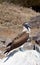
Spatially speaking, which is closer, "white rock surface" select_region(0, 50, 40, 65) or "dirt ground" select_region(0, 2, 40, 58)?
"white rock surface" select_region(0, 50, 40, 65)

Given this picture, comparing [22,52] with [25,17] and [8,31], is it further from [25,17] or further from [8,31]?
[25,17]

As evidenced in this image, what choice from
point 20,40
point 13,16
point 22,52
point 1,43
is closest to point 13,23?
point 13,16

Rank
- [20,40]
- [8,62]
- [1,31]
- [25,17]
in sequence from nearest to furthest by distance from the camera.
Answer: [8,62]
[20,40]
[1,31]
[25,17]

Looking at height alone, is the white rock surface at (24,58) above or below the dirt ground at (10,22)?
above

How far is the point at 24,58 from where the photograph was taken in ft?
10.5

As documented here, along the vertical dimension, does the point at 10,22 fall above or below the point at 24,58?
below

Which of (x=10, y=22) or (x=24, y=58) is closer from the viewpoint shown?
(x=24, y=58)

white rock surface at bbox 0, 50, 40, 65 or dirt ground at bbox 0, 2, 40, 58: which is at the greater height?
white rock surface at bbox 0, 50, 40, 65

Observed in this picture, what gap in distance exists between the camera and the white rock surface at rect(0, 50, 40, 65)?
3.15m

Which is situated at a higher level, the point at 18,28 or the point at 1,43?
the point at 1,43

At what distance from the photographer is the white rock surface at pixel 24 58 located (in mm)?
3150

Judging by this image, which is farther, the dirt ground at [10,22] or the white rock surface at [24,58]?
the dirt ground at [10,22]

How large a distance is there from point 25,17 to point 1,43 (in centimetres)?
369

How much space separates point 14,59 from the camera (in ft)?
10.5
